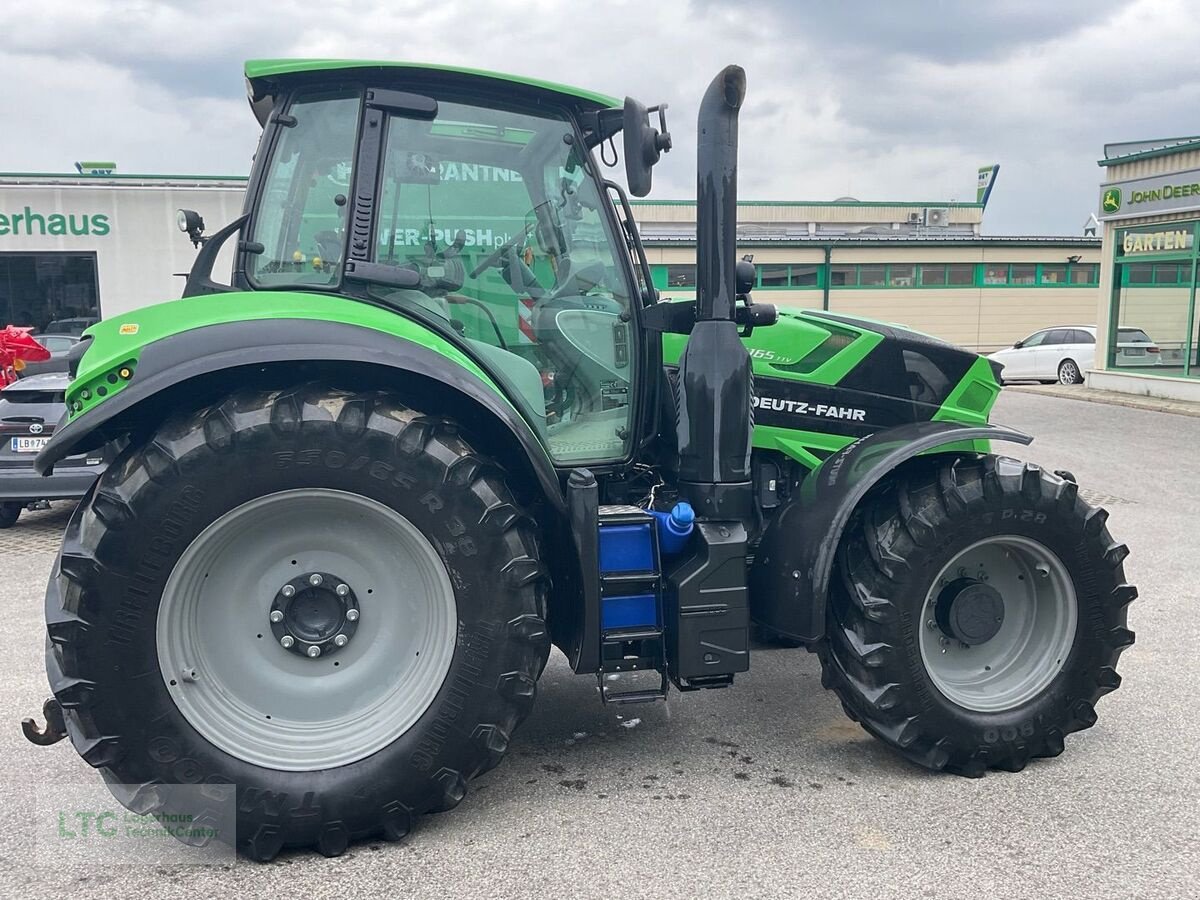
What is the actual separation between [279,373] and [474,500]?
2.50ft

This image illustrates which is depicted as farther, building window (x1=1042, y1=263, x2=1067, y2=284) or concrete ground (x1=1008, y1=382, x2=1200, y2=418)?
building window (x1=1042, y1=263, x2=1067, y2=284)

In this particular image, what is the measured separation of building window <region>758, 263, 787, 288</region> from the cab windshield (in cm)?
2954

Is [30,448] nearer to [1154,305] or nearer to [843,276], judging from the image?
[1154,305]

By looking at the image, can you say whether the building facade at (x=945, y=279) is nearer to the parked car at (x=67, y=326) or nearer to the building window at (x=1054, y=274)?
the building window at (x=1054, y=274)

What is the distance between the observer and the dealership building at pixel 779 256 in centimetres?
2152

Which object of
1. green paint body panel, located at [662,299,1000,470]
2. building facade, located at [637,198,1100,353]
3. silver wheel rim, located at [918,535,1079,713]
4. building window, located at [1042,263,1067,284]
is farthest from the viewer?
building window, located at [1042,263,1067,284]

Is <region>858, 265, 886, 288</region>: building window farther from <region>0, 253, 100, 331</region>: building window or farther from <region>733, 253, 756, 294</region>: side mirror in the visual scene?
<region>733, 253, 756, 294</region>: side mirror

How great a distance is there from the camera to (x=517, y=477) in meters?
3.48

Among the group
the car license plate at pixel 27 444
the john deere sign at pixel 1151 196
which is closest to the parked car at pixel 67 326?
the car license plate at pixel 27 444

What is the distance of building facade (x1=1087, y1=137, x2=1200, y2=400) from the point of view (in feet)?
55.3

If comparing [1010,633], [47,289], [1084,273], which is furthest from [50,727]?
[1084,273]

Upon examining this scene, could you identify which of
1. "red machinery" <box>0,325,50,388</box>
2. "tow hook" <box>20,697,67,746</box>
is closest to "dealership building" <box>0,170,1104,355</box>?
"tow hook" <box>20,697,67,746</box>

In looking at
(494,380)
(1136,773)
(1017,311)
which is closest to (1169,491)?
(1136,773)

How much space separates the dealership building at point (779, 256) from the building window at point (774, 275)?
0.14ft
